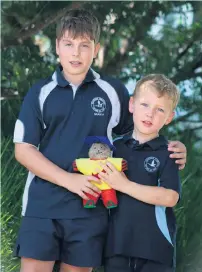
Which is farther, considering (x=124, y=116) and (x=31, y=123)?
(x=124, y=116)

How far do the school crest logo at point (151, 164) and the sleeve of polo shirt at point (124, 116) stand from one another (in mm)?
289

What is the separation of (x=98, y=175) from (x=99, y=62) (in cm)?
289

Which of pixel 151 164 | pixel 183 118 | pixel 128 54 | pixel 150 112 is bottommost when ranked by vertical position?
pixel 151 164

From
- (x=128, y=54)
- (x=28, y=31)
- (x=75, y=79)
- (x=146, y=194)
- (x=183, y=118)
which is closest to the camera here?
(x=146, y=194)

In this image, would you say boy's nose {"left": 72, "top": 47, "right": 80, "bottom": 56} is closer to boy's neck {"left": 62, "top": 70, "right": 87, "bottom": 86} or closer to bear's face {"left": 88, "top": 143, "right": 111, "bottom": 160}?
boy's neck {"left": 62, "top": 70, "right": 87, "bottom": 86}

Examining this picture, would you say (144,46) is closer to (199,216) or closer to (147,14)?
(147,14)

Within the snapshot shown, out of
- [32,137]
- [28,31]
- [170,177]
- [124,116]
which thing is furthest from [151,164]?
[28,31]

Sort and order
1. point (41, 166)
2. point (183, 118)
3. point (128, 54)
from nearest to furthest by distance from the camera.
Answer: point (41, 166)
point (183, 118)
point (128, 54)

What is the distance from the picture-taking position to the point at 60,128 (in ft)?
10.0

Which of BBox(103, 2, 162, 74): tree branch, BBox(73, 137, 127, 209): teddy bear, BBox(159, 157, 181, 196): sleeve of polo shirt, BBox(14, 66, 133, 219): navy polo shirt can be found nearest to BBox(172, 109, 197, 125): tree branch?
BBox(103, 2, 162, 74): tree branch

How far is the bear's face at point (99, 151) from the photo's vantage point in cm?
292

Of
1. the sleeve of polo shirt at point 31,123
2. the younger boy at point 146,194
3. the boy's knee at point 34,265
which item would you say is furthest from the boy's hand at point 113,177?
the boy's knee at point 34,265

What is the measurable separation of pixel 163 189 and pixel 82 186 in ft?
1.13

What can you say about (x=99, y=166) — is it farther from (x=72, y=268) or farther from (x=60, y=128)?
(x=72, y=268)
